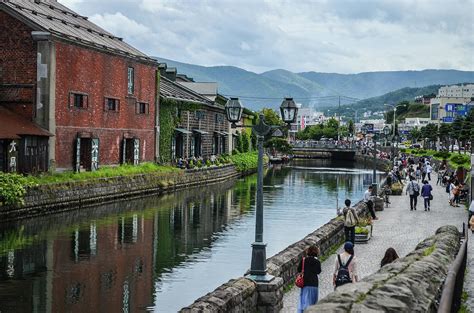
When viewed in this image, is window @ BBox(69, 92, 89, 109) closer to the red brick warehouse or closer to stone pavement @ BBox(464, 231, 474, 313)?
the red brick warehouse

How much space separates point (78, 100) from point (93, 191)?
7213mm

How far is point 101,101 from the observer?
4909 cm

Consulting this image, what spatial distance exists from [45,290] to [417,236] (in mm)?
14127

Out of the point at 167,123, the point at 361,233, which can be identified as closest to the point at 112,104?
the point at 167,123

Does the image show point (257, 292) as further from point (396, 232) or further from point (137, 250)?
point (396, 232)

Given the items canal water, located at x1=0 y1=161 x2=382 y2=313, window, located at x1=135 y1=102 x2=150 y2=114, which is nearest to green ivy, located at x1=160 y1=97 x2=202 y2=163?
window, located at x1=135 y1=102 x2=150 y2=114

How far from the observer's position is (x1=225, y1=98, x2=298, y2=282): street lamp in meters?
15.5

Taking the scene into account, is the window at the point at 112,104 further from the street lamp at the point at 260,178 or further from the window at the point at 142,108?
the street lamp at the point at 260,178

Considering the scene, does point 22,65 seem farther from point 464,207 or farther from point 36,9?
point 464,207

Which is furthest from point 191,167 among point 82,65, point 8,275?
point 8,275

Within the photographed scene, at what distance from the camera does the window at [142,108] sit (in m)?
55.1

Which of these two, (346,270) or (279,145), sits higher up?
(279,145)

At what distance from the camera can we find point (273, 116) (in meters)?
130

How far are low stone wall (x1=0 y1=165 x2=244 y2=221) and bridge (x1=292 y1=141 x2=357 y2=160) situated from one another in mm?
73092
